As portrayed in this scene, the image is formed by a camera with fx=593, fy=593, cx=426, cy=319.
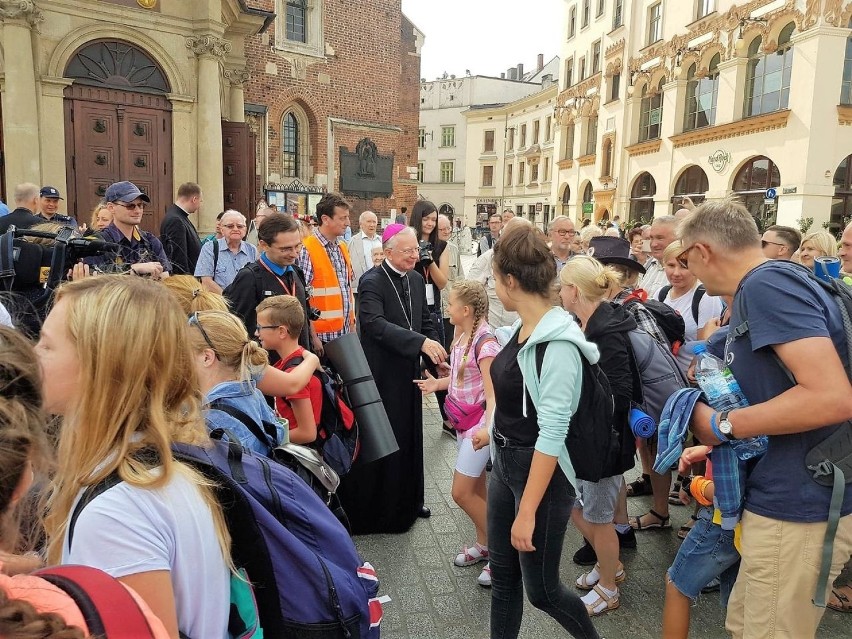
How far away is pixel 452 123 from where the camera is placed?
218ft

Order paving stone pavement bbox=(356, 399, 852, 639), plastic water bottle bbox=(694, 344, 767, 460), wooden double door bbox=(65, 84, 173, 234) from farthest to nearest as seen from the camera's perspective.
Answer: wooden double door bbox=(65, 84, 173, 234)
paving stone pavement bbox=(356, 399, 852, 639)
plastic water bottle bbox=(694, 344, 767, 460)

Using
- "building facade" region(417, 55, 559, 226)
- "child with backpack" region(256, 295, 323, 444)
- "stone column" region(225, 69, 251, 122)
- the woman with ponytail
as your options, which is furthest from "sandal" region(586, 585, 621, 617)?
"building facade" region(417, 55, 559, 226)

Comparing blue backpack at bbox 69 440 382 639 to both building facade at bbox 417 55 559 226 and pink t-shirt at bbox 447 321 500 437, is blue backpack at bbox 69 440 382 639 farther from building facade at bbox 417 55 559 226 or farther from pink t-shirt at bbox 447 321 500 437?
building facade at bbox 417 55 559 226

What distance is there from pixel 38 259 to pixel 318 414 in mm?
2173

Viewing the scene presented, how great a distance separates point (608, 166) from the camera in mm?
34000

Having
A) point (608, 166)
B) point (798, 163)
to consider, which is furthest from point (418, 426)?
point (608, 166)

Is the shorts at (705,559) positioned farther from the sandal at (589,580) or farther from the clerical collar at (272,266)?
the clerical collar at (272,266)

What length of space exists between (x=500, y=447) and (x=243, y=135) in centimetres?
1135

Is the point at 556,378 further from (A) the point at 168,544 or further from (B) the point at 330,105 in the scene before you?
(B) the point at 330,105

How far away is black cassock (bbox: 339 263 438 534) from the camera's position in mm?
4316

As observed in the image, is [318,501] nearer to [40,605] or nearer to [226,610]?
[226,610]

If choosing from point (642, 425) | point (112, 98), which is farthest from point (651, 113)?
point (642, 425)

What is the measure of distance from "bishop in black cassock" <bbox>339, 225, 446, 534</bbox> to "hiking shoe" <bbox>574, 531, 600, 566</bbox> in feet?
3.98

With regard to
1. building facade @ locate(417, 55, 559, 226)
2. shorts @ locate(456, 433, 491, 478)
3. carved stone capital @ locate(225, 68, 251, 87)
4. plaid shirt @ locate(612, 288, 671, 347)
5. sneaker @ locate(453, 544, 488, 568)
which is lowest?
sneaker @ locate(453, 544, 488, 568)
